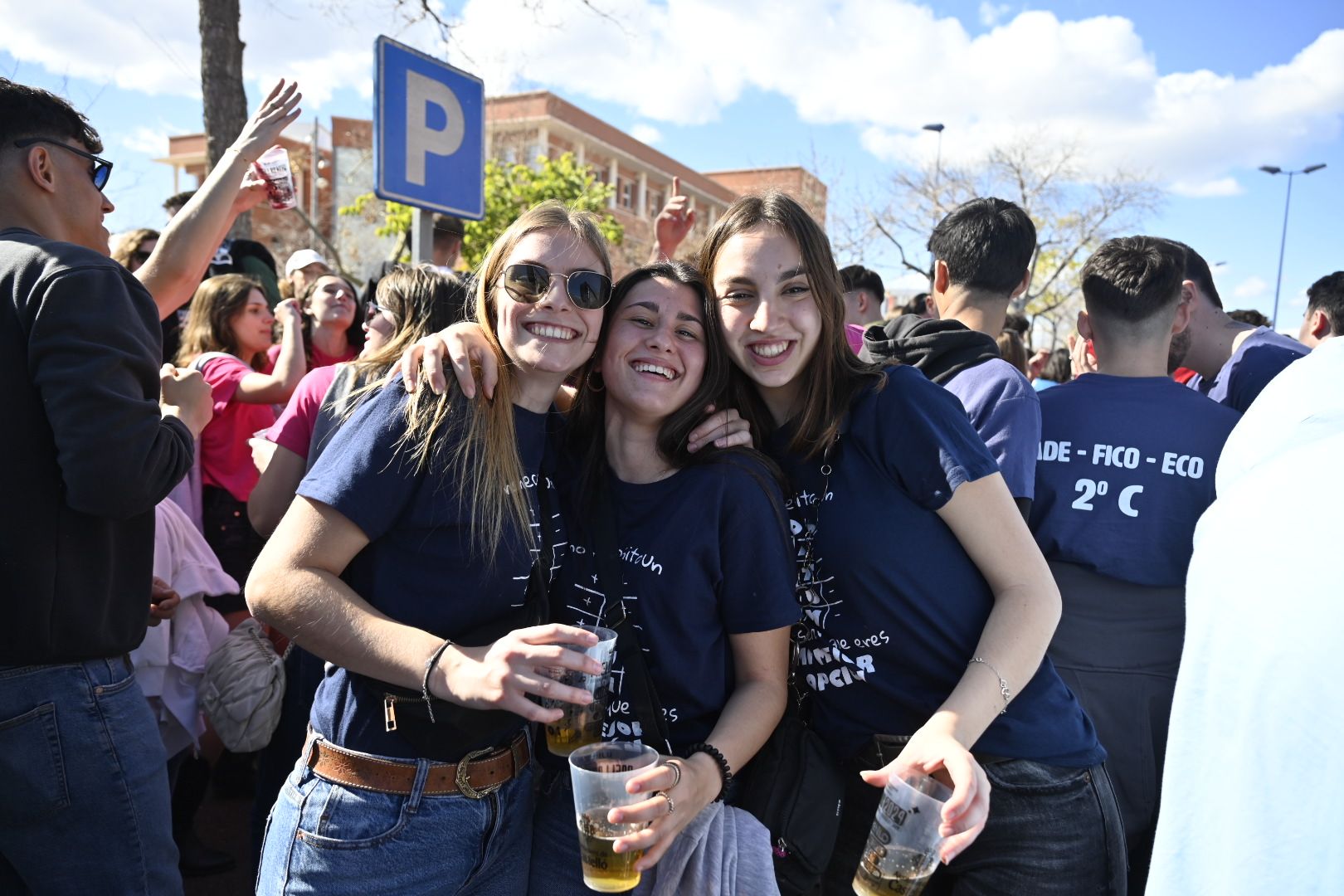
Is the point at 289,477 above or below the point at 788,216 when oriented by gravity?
below

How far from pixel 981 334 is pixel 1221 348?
7.48ft

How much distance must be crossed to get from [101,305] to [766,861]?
6.28 feet

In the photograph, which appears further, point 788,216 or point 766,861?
point 788,216

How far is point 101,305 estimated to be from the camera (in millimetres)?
1896

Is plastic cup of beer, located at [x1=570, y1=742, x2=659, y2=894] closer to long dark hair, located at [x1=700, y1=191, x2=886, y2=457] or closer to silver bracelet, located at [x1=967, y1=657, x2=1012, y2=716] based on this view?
silver bracelet, located at [x1=967, y1=657, x2=1012, y2=716]

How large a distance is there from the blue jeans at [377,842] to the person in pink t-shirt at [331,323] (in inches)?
124

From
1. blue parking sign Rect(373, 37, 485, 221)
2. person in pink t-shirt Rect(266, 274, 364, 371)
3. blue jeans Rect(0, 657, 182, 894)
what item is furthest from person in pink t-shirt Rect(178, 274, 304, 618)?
blue jeans Rect(0, 657, 182, 894)

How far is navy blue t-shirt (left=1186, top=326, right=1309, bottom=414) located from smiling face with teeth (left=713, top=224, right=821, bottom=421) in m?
2.34

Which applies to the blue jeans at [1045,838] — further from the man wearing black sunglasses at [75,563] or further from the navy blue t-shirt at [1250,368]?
the navy blue t-shirt at [1250,368]

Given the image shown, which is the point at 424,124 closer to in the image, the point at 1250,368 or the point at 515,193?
the point at 1250,368

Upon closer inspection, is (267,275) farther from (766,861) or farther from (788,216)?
(766,861)

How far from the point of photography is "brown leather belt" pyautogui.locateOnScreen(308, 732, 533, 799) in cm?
178

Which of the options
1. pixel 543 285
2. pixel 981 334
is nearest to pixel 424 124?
pixel 543 285

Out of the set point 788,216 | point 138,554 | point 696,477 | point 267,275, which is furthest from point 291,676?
point 267,275
